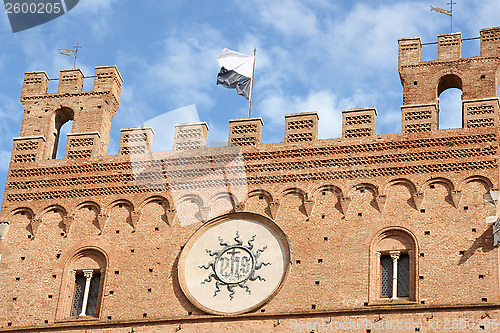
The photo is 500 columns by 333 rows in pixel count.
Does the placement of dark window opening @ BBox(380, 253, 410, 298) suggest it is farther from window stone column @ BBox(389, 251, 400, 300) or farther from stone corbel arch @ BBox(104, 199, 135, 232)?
stone corbel arch @ BBox(104, 199, 135, 232)

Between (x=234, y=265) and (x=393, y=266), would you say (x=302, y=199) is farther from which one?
(x=393, y=266)

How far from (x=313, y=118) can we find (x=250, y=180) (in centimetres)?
203

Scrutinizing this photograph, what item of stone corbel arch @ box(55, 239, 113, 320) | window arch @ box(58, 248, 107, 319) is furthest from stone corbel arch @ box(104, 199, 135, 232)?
window arch @ box(58, 248, 107, 319)

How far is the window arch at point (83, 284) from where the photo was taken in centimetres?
2670

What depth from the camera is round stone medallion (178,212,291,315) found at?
25.8m

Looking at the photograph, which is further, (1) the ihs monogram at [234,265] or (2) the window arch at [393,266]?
(1) the ihs monogram at [234,265]

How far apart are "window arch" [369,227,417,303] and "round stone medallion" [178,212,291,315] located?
186 centimetres

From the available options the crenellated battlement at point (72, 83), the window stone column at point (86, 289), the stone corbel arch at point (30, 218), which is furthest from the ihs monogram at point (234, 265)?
the crenellated battlement at point (72, 83)

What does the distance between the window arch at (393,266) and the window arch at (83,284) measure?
5.95 metres

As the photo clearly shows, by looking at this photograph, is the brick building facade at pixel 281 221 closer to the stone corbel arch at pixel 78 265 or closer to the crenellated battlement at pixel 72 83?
the stone corbel arch at pixel 78 265

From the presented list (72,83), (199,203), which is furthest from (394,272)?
(72,83)

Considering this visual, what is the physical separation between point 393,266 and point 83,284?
22.4 feet

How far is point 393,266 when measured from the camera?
25.4 meters

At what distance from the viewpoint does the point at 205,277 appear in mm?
26250
